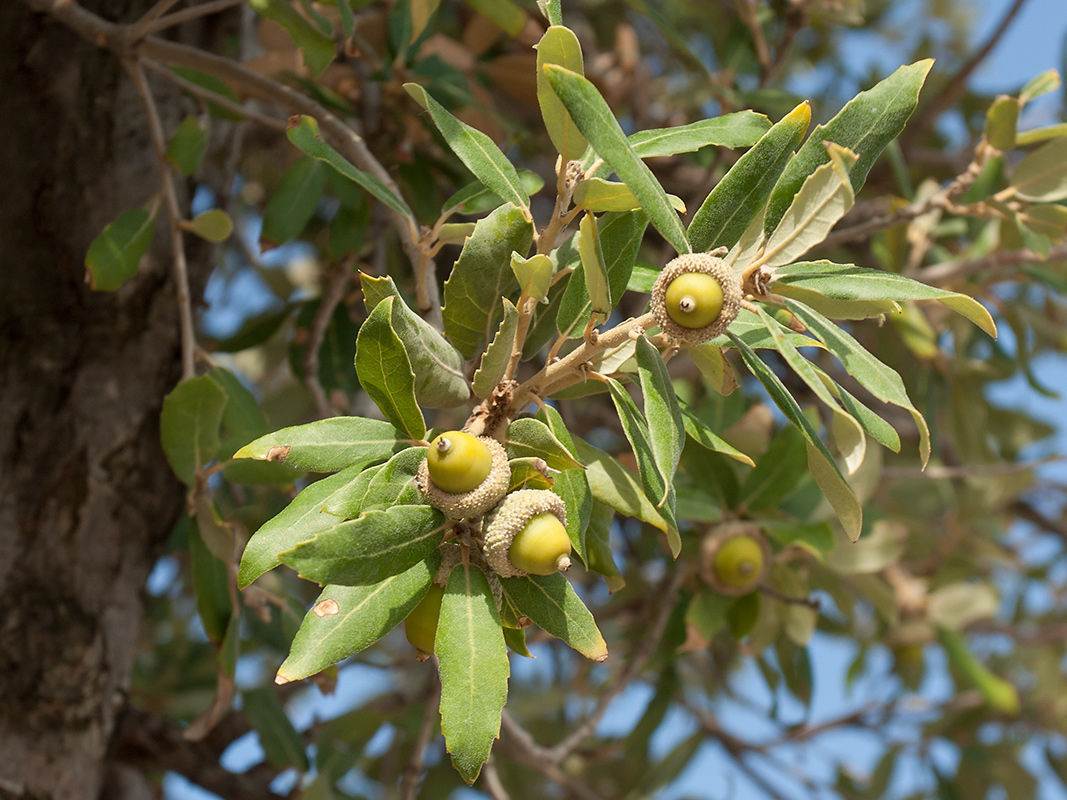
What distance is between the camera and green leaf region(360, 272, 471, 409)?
82 cm


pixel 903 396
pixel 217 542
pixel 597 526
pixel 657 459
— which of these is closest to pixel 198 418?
pixel 217 542

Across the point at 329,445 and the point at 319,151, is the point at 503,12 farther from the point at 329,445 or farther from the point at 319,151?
the point at 329,445

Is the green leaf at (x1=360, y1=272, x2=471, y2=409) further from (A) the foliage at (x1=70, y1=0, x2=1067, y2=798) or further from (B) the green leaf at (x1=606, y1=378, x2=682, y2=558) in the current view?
(B) the green leaf at (x1=606, y1=378, x2=682, y2=558)

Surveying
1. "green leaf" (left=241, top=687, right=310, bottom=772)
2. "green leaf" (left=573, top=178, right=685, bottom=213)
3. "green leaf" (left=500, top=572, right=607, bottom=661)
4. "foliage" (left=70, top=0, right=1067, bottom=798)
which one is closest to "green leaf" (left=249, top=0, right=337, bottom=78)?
"foliage" (left=70, top=0, right=1067, bottom=798)

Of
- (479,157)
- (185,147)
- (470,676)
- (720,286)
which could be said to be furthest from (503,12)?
(470,676)

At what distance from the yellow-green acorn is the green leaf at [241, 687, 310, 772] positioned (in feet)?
3.05

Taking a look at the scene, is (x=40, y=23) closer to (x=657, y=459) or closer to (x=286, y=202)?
(x=286, y=202)

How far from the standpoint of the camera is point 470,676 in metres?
0.77

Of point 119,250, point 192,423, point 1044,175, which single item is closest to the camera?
point 192,423

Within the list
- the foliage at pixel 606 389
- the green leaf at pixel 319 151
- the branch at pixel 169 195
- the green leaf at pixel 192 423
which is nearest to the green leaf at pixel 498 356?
the foliage at pixel 606 389

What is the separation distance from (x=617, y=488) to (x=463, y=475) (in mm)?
206

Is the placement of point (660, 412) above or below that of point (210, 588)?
above

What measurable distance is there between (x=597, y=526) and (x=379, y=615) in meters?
0.29

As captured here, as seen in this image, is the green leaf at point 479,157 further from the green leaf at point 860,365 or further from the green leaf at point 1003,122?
the green leaf at point 1003,122
